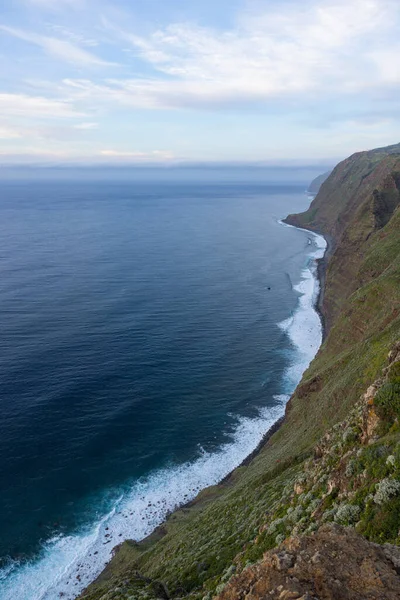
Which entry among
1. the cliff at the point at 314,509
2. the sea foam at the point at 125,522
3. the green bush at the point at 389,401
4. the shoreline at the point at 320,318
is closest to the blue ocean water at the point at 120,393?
the sea foam at the point at 125,522

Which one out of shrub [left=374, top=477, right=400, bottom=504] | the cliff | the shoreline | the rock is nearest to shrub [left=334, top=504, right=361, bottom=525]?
the cliff

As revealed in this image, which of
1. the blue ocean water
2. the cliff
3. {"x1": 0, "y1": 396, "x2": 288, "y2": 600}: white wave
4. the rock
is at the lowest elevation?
{"x1": 0, "y1": 396, "x2": 288, "y2": 600}: white wave

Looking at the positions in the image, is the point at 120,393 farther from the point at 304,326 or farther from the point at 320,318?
the point at 320,318

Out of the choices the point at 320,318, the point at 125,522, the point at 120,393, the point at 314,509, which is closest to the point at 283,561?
the point at 314,509

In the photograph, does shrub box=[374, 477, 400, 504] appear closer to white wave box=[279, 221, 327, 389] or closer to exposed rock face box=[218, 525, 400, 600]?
exposed rock face box=[218, 525, 400, 600]

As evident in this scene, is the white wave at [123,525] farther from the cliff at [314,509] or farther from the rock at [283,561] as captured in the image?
the rock at [283,561]
